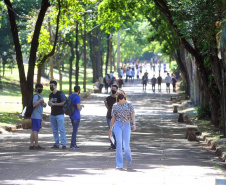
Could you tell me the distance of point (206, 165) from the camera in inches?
497

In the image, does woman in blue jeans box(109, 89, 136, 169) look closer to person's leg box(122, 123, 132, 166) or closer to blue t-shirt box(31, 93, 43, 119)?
person's leg box(122, 123, 132, 166)

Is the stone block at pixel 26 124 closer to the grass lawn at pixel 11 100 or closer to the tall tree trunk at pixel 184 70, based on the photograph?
the grass lawn at pixel 11 100

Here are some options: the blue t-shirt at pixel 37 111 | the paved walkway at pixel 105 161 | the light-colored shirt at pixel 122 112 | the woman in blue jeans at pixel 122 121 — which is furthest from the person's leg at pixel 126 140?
the blue t-shirt at pixel 37 111

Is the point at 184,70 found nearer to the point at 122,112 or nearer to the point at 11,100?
the point at 11,100

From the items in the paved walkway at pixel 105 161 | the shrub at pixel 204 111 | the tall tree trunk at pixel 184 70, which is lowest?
the paved walkway at pixel 105 161

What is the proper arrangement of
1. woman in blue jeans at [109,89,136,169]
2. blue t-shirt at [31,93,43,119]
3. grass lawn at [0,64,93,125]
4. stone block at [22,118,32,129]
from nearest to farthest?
woman in blue jeans at [109,89,136,169]
blue t-shirt at [31,93,43,119]
stone block at [22,118,32,129]
grass lawn at [0,64,93,125]

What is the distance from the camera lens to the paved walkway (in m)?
10.2

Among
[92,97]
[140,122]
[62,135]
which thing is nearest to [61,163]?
[62,135]

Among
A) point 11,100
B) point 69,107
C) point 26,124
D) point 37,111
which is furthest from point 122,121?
point 11,100

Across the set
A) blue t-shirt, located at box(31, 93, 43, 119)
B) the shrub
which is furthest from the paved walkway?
the shrub

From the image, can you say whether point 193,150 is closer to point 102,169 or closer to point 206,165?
point 206,165

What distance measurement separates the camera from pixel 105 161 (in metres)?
12.8

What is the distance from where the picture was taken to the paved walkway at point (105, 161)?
10.2 m

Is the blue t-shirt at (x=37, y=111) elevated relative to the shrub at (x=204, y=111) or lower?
elevated
